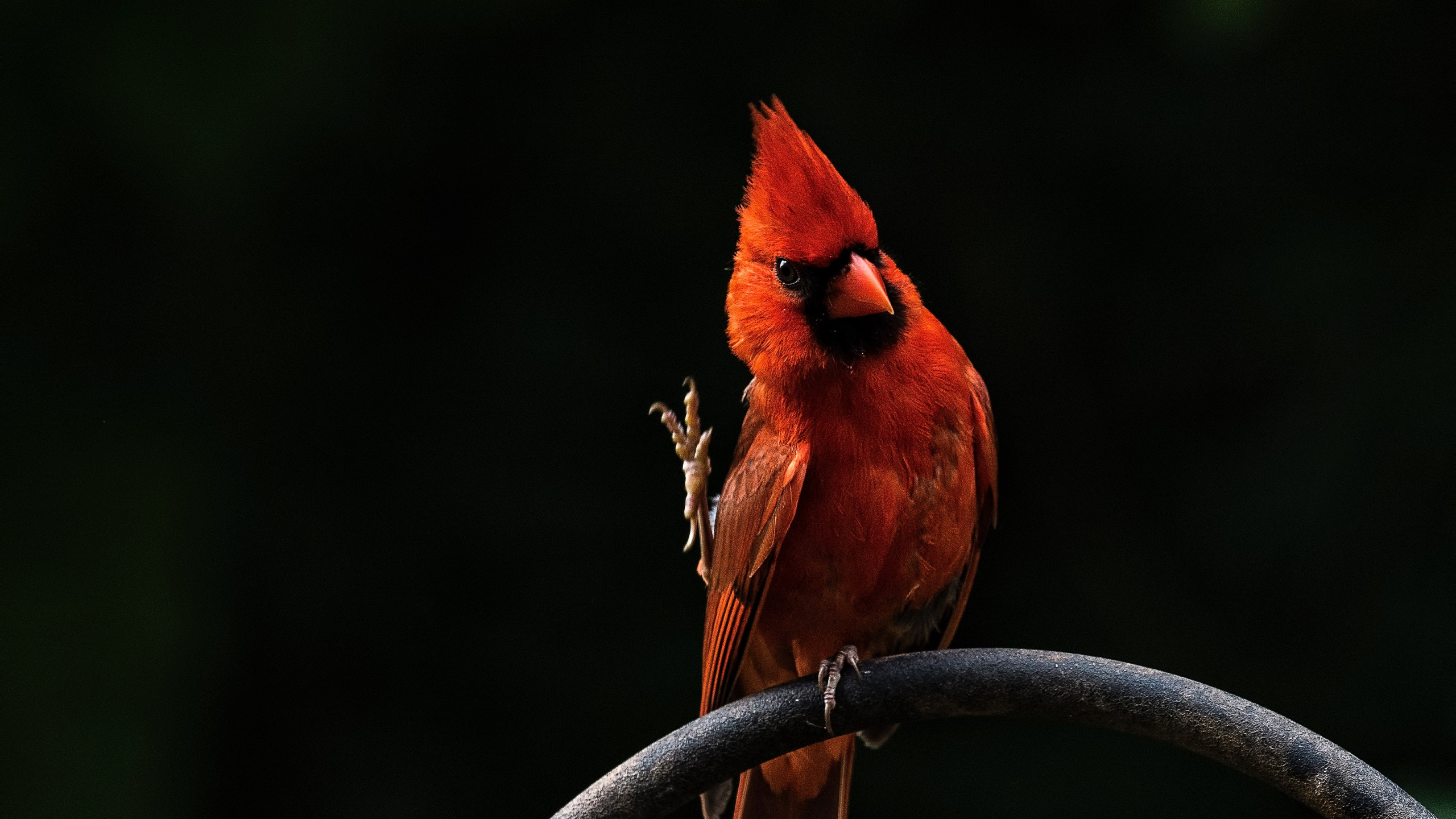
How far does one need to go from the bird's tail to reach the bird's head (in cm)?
51

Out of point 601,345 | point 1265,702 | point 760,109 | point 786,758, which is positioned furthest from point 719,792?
point 1265,702

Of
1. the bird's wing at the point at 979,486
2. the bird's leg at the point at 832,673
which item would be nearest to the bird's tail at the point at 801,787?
the bird's wing at the point at 979,486

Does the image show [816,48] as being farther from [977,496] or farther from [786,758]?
[786,758]

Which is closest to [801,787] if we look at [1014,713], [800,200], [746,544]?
[746,544]

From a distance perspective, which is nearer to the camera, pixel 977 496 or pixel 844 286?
pixel 844 286

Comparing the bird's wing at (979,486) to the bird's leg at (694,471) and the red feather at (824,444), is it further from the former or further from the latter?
the bird's leg at (694,471)

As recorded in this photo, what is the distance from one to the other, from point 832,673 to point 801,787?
1.52ft

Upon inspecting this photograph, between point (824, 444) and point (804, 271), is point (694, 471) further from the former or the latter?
point (804, 271)

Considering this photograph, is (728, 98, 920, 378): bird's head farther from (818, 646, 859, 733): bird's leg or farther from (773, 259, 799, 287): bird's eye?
(818, 646, 859, 733): bird's leg

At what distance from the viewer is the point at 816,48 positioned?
97.6 inches

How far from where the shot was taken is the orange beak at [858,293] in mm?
1540

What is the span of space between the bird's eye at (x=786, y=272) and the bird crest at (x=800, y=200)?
0.04 ft

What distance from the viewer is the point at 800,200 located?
5.18ft

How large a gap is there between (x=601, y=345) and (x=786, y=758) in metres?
0.90
